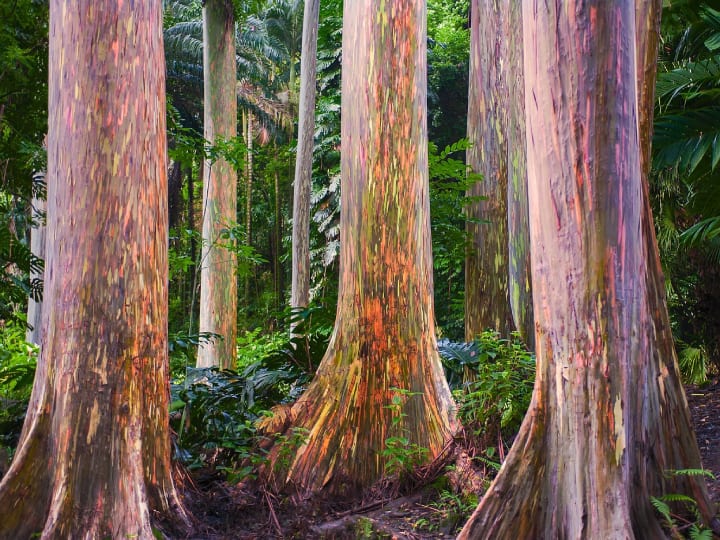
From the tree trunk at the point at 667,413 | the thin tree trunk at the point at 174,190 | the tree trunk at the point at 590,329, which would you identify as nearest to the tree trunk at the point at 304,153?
the thin tree trunk at the point at 174,190

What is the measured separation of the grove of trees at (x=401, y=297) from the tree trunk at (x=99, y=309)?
15 mm

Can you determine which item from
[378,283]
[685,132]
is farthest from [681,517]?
[685,132]

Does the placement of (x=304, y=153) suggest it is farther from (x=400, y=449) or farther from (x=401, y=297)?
(x=400, y=449)

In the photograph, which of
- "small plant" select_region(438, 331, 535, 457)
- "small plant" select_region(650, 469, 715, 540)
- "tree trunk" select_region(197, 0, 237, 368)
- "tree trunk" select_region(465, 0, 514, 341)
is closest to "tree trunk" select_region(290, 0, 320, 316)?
"tree trunk" select_region(197, 0, 237, 368)

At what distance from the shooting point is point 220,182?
46.6 ft

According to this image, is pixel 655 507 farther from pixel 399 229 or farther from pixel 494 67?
pixel 494 67

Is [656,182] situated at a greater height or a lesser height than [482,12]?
lesser

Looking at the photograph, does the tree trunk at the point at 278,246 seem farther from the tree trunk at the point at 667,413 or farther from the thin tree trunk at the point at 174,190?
the tree trunk at the point at 667,413

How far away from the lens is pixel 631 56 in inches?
137

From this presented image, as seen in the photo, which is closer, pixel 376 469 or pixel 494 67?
pixel 376 469

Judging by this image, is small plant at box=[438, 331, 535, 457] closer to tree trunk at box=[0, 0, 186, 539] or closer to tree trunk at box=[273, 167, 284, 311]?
tree trunk at box=[0, 0, 186, 539]

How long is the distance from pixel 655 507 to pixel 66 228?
3802 millimetres

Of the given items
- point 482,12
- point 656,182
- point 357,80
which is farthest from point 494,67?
point 357,80

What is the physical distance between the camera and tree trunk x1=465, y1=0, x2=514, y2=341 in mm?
9000
